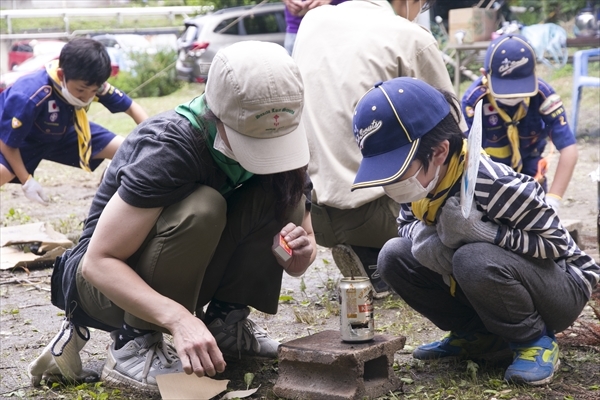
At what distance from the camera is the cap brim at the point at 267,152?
224 centimetres

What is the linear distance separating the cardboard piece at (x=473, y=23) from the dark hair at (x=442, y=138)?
8442 millimetres

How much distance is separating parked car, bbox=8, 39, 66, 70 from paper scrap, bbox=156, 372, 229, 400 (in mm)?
18172

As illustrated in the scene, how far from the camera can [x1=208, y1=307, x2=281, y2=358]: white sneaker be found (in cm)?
279

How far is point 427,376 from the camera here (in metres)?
2.59

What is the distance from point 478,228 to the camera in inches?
91.0

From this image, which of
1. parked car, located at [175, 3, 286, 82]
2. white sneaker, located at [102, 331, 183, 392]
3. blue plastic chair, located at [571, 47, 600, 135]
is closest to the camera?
white sneaker, located at [102, 331, 183, 392]

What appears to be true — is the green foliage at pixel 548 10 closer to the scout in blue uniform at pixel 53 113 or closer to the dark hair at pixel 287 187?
the scout in blue uniform at pixel 53 113

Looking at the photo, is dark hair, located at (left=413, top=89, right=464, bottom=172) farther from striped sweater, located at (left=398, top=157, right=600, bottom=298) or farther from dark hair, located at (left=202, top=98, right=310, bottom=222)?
dark hair, located at (left=202, top=98, right=310, bottom=222)

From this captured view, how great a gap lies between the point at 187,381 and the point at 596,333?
4.43 feet

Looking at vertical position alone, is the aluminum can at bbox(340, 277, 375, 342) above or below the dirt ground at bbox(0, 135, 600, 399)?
above

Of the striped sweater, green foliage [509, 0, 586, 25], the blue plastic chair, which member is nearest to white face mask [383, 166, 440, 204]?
the striped sweater

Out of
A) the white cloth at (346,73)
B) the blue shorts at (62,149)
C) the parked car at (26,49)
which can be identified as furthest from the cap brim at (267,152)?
the parked car at (26,49)

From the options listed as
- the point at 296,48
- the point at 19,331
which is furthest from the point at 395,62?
the point at 19,331

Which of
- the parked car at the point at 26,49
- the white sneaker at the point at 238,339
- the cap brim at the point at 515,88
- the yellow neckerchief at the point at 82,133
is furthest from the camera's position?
the parked car at the point at 26,49
